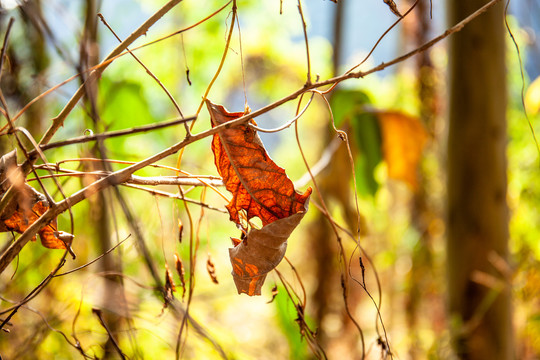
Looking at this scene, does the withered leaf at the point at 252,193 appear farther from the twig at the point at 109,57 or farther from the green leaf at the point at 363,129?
the green leaf at the point at 363,129

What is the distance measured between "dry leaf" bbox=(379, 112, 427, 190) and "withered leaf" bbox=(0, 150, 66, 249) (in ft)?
1.74

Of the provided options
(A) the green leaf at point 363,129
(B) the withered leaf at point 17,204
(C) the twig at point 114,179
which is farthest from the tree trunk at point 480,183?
(B) the withered leaf at point 17,204

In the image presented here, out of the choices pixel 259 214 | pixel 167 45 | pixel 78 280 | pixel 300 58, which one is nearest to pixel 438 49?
pixel 300 58

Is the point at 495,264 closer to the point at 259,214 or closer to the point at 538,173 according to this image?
the point at 259,214

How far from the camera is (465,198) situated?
2.41 feet

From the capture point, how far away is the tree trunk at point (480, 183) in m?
0.70

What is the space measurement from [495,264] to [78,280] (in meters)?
0.90

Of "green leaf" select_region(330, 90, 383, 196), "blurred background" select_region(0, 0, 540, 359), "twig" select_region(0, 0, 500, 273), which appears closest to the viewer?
"twig" select_region(0, 0, 500, 273)

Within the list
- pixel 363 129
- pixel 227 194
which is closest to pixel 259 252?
pixel 363 129

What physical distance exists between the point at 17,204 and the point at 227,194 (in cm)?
132

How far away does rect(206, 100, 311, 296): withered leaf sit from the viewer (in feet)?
0.75

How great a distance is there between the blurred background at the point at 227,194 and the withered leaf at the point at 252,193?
2cm

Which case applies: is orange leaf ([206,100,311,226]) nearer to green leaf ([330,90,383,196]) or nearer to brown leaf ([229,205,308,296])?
brown leaf ([229,205,308,296])

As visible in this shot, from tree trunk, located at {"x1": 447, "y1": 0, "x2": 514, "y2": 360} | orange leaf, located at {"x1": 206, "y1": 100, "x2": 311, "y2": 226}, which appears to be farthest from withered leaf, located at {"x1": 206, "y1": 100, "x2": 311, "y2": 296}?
tree trunk, located at {"x1": 447, "y1": 0, "x2": 514, "y2": 360}
